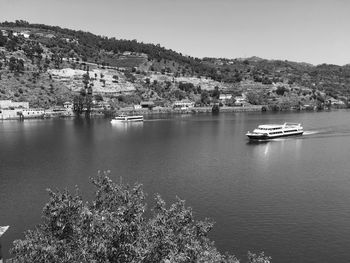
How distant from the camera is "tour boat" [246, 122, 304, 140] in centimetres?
10528

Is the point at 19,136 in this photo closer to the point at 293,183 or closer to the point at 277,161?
the point at 277,161

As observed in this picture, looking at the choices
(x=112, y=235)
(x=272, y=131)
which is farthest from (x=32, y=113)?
(x=112, y=235)

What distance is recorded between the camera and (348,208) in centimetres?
4647

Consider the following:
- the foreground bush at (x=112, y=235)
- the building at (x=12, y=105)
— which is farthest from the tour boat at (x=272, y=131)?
the building at (x=12, y=105)

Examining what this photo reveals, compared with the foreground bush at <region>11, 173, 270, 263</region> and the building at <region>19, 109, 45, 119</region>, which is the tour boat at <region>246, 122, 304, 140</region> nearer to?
the foreground bush at <region>11, 173, 270, 263</region>

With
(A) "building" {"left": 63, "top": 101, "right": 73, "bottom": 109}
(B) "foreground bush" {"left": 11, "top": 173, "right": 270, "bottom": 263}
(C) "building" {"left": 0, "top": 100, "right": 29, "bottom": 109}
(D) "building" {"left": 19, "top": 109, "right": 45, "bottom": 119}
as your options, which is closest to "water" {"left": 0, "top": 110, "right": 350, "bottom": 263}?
(B) "foreground bush" {"left": 11, "top": 173, "right": 270, "bottom": 263}

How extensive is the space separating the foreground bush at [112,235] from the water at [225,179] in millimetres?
14467

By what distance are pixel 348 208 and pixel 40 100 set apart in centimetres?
17486

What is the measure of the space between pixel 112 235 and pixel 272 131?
323 feet

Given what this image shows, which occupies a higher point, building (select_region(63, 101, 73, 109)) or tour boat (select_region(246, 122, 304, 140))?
building (select_region(63, 101, 73, 109))

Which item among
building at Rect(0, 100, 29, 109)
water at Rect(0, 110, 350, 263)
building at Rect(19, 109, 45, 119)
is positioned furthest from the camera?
building at Rect(19, 109, 45, 119)

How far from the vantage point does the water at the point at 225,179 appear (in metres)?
38.8

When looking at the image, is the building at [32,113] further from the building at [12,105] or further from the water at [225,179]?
the water at [225,179]

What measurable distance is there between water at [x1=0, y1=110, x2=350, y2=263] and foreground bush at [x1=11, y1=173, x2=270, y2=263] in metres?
14.5
